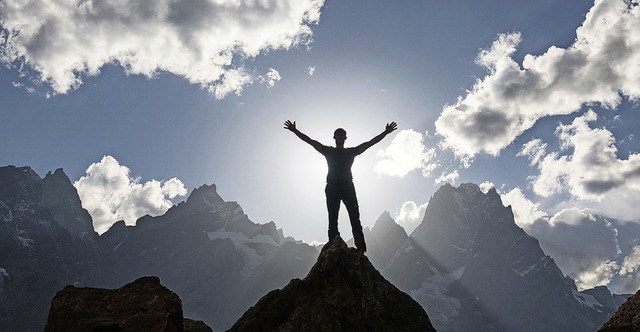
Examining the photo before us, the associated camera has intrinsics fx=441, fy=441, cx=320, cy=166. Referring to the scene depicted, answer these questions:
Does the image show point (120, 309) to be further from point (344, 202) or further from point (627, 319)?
point (627, 319)

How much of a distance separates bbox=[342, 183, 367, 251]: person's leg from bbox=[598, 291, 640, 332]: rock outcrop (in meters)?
5.55

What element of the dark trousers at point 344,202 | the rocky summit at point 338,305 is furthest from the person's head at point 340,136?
the rocky summit at point 338,305

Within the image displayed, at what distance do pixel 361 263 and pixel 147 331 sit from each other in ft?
14.3

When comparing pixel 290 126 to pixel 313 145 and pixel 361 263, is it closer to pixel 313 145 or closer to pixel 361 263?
pixel 313 145

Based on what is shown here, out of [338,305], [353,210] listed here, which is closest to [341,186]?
[353,210]

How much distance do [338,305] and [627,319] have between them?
21.6 ft

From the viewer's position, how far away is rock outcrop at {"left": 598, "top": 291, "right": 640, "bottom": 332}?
8.80 m

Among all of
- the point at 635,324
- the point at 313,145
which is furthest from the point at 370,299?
the point at 635,324

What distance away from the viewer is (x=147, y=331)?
27.2 ft

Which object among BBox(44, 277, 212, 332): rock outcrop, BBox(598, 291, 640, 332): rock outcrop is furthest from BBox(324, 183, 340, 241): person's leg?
BBox(598, 291, 640, 332): rock outcrop

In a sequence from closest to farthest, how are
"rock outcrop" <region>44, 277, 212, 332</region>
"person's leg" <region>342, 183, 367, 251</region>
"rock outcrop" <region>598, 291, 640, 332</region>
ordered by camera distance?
"rock outcrop" <region>44, 277, 212, 332</region> → "rock outcrop" <region>598, 291, 640, 332</region> → "person's leg" <region>342, 183, 367, 251</region>

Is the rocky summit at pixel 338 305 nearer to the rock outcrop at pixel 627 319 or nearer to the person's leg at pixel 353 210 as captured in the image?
the person's leg at pixel 353 210

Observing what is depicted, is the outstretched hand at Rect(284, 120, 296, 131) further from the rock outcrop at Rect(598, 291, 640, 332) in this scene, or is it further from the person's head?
the rock outcrop at Rect(598, 291, 640, 332)

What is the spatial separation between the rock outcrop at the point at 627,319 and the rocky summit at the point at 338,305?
385cm
